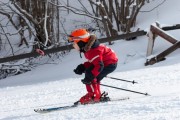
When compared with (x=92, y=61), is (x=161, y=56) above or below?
below

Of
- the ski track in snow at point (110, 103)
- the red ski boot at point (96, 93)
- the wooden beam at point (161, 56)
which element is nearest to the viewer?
the ski track in snow at point (110, 103)

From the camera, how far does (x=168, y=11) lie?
12.5 m

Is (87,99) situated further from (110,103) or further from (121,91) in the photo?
(121,91)

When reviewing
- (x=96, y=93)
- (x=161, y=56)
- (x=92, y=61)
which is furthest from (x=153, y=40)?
(x=92, y=61)

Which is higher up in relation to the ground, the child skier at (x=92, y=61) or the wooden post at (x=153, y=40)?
the child skier at (x=92, y=61)

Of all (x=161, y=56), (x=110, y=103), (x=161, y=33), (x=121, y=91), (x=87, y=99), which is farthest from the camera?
(x=161, y=33)

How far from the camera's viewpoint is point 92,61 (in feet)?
18.7

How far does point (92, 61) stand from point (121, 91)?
44.8 inches


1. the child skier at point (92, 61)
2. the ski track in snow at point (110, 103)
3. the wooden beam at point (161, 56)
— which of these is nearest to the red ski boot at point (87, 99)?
the child skier at point (92, 61)

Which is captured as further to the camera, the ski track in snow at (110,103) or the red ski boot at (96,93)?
the red ski boot at (96,93)

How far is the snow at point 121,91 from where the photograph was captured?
15.3ft

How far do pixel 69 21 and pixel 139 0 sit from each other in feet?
13.3

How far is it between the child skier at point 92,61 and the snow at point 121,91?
18.5 inches

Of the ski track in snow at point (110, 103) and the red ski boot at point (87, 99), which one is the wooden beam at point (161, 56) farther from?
the red ski boot at point (87, 99)
